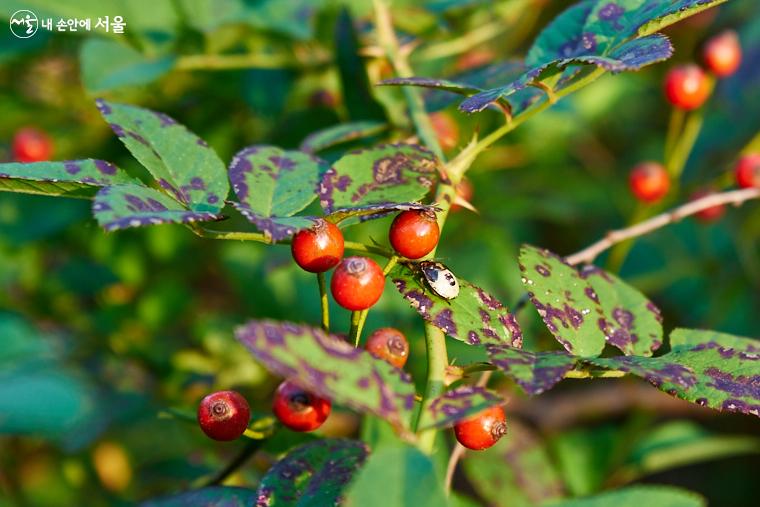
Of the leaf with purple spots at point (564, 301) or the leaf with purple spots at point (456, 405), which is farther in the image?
the leaf with purple spots at point (564, 301)

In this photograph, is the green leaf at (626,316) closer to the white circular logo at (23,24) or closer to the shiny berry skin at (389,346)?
the shiny berry skin at (389,346)

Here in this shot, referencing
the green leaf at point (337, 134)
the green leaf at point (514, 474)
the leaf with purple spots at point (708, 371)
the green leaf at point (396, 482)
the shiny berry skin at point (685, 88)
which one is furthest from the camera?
the shiny berry skin at point (685, 88)

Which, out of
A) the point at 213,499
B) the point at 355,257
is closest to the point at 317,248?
the point at 355,257

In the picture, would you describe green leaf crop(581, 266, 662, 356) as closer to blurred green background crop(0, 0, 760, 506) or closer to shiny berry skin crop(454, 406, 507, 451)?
shiny berry skin crop(454, 406, 507, 451)

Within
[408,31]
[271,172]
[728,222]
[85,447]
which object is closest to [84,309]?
[85,447]

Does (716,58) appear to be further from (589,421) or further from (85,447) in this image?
(85,447)

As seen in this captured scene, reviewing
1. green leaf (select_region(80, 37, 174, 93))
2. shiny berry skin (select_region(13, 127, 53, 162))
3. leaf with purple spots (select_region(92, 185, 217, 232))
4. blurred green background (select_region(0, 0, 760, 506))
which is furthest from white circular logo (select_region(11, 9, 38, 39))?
leaf with purple spots (select_region(92, 185, 217, 232))

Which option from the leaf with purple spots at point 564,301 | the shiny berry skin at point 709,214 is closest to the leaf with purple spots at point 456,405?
the leaf with purple spots at point 564,301
